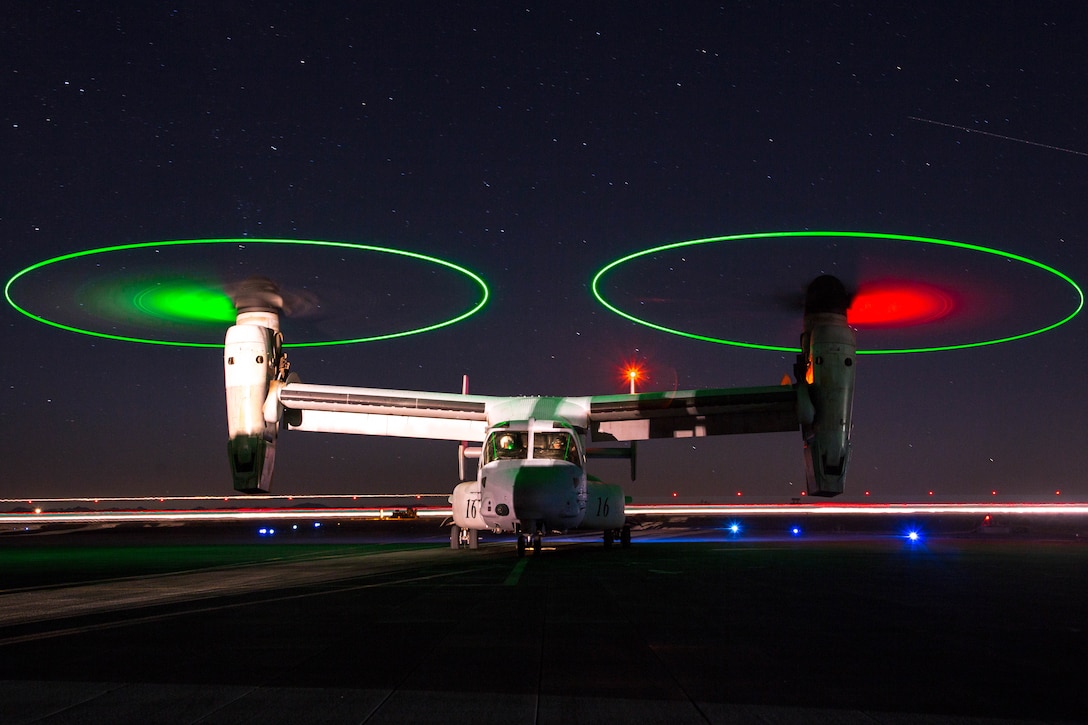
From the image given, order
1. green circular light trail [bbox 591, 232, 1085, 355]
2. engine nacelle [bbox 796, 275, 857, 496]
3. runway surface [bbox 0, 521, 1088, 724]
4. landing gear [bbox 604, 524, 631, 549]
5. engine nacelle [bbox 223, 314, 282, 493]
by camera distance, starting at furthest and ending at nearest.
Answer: landing gear [bbox 604, 524, 631, 549] → engine nacelle [bbox 223, 314, 282, 493] → engine nacelle [bbox 796, 275, 857, 496] → green circular light trail [bbox 591, 232, 1085, 355] → runway surface [bbox 0, 521, 1088, 724]

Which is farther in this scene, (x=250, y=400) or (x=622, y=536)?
(x=622, y=536)

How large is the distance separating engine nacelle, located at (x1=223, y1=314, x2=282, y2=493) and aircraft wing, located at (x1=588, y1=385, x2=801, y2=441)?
10.2m

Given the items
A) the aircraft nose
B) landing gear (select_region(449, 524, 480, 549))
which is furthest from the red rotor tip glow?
landing gear (select_region(449, 524, 480, 549))

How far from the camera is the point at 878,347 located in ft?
99.6

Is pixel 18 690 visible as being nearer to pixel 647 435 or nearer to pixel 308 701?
pixel 308 701

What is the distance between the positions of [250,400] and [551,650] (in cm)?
2268

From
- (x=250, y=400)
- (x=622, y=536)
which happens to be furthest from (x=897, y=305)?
(x=250, y=400)

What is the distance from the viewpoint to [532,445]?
82.0ft

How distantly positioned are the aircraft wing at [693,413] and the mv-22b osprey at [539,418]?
0.12 ft

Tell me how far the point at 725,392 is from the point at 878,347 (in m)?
5.59

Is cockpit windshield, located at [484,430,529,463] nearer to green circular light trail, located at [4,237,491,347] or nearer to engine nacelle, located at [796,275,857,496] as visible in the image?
green circular light trail, located at [4,237,491,347]

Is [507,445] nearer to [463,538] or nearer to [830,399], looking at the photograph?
[463,538]

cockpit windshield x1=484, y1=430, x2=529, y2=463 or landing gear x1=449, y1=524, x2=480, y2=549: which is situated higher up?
cockpit windshield x1=484, y1=430, x2=529, y2=463

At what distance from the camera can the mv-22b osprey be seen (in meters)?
25.1
